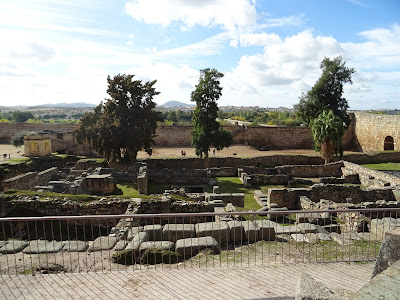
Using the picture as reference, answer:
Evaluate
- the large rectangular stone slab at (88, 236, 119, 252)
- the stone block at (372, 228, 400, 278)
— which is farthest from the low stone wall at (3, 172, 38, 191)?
the stone block at (372, 228, 400, 278)

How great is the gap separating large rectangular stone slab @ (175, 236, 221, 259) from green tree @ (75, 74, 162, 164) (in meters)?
15.9

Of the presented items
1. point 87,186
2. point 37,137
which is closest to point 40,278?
point 87,186

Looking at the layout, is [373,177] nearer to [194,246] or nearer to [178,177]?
[178,177]

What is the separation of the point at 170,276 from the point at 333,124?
22.1 meters

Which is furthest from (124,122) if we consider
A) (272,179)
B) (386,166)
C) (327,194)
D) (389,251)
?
(386,166)

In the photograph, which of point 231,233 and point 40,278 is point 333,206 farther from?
point 40,278

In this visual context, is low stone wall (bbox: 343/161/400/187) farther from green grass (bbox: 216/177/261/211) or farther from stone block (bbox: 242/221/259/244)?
stone block (bbox: 242/221/259/244)

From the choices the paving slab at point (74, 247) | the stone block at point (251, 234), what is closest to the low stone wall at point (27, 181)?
the paving slab at point (74, 247)

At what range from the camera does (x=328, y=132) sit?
80.9 feet

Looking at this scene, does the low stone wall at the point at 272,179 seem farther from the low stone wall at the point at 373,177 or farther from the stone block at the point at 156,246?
the stone block at the point at 156,246

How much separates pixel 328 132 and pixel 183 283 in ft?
72.2

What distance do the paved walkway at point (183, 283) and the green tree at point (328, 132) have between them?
65.2 ft

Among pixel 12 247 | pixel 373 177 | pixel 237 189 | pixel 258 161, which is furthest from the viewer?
pixel 258 161

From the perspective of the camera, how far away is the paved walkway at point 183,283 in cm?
532
